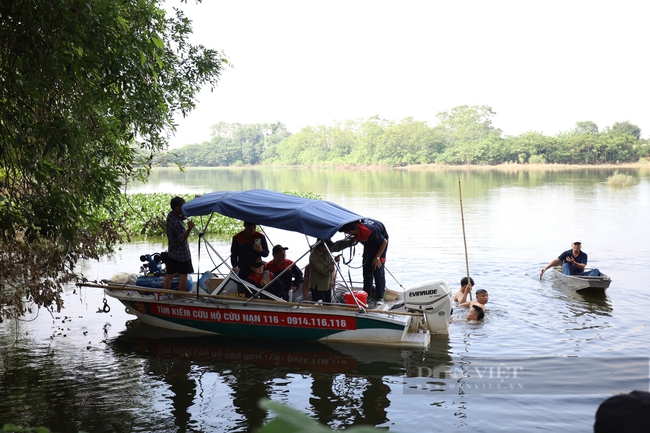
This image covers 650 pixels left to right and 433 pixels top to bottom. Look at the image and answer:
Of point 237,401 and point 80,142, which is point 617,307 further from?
point 80,142

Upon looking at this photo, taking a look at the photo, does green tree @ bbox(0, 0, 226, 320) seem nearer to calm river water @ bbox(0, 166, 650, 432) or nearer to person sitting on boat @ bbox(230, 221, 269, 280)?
calm river water @ bbox(0, 166, 650, 432)

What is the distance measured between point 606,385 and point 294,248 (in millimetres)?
13563

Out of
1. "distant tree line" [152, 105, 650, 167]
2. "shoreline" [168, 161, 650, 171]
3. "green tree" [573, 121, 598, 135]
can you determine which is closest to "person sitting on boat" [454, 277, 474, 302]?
"shoreline" [168, 161, 650, 171]

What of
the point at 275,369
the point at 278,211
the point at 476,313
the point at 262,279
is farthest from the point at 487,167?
the point at 275,369

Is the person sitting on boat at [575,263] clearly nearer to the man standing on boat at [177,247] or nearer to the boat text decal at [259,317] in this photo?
the boat text decal at [259,317]

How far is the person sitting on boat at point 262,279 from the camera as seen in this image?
1097cm

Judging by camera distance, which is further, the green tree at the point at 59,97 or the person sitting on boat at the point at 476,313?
the person sitting on boat at the point at 476,313

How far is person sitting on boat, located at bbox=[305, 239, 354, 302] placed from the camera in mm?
10359

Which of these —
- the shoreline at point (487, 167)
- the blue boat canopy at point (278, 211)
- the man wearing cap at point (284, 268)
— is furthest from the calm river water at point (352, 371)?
the shoreline at point (487, 167)

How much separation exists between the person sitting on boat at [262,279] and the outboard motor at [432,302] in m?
2.18

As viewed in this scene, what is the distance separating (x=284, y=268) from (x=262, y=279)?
1.44ft

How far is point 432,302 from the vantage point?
1048cm

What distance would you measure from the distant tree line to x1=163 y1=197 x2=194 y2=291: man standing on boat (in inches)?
3056

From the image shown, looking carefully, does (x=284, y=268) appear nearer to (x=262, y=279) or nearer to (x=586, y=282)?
(x=262, y=279)
